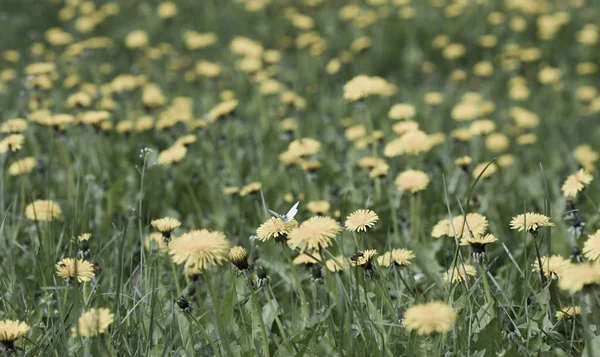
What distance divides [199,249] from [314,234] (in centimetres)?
23

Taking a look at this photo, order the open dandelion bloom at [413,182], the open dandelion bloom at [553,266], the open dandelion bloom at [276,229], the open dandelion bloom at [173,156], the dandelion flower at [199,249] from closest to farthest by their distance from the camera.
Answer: the dandelion flower at [199,249]
the open dandelion bloom at [276,229]
the open dandelion bloom at [553,266]
the open dandelion bloom at [413,182]
the open dandelion bloom at [173,156]

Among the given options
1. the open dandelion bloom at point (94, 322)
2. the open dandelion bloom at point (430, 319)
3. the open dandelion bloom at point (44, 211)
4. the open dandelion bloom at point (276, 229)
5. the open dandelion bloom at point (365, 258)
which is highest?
the open dandelion bloom at point (276, 229)

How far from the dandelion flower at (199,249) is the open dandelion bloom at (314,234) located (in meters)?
0.14

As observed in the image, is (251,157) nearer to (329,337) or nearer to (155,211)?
(155,211)

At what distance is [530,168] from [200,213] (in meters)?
1.87

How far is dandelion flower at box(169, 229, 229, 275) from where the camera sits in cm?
133

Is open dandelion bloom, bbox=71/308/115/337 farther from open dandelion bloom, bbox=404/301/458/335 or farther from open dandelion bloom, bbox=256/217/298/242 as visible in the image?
open dandelion bloom, bbox=404/301/458/335

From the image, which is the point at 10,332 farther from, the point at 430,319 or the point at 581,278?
the point at 581,278

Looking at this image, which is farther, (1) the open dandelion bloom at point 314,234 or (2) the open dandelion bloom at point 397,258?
(2) the open dandelion bloom at point 397,258

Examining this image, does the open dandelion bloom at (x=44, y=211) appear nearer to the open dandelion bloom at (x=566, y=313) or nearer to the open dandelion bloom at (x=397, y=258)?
the open dandelion bloom at (x=397, y=258)

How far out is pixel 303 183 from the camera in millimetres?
2855

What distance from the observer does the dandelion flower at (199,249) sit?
1.33m

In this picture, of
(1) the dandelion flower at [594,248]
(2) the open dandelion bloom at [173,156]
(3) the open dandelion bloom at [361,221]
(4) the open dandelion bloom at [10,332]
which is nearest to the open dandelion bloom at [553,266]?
(1) the dandelion flower at [594,248]

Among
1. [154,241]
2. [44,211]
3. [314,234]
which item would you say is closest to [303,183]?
[154,241]
